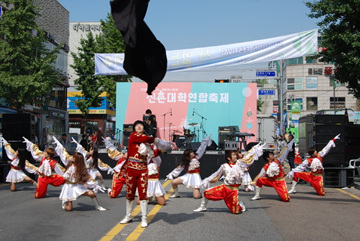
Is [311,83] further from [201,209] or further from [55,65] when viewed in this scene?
[201,209]

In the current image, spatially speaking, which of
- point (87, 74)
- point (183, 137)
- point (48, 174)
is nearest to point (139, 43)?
point (48, 174)

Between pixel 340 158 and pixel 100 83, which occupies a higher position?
pixel 100 83

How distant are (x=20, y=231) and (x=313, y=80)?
7463cm

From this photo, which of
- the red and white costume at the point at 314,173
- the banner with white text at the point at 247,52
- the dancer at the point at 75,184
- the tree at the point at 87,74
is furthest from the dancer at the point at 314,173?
the tree at the point at 87,74

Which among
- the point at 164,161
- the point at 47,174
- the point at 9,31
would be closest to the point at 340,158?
the point at 164,161

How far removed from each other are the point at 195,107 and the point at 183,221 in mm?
17747

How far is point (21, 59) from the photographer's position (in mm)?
26047

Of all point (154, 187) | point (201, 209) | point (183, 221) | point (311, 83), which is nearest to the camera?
point (183, 221)

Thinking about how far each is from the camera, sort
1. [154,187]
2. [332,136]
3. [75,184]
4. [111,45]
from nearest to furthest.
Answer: [75,184]
[154,187]
[332,136]
[111,45]

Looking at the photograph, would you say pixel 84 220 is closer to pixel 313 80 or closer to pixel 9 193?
pixel 9 193

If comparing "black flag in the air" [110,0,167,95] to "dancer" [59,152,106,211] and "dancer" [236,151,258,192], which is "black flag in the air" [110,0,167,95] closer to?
"dancer" [59,152,106,211]

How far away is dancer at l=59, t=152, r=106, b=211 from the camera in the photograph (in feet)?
30.3

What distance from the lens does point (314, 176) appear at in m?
12.6

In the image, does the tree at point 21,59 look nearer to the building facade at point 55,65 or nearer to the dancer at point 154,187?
the building facade at point 55,65
